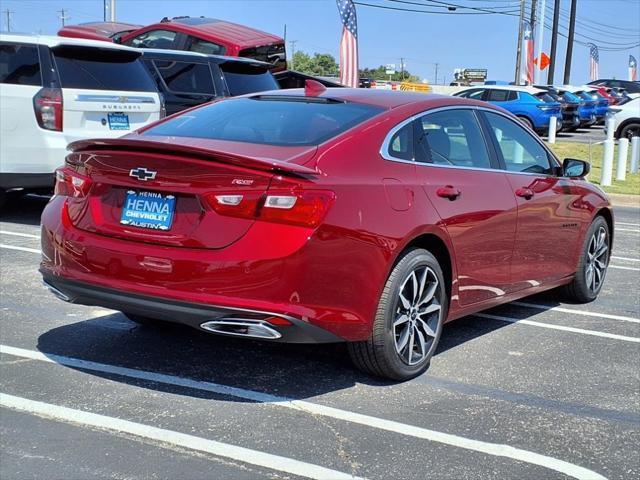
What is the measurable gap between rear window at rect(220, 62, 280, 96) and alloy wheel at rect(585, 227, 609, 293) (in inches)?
249

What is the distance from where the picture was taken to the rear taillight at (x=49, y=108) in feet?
27.9

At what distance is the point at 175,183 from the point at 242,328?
0.78m

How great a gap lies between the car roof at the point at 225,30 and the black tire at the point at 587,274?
11266 millimetres

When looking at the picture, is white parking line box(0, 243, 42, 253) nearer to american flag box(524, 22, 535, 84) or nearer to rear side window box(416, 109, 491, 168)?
rear side window box(416, 109, 491, 168)

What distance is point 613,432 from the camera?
4.16m

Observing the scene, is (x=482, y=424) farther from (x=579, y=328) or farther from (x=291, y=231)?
(x=579, y=328)

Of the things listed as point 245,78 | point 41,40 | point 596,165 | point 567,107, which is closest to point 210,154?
point 41,40

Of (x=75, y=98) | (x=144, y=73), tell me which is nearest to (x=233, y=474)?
(x=75, y=98)

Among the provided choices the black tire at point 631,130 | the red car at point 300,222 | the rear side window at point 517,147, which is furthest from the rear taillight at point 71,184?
the black tire at point 631,130

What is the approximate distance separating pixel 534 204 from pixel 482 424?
2.13 meters

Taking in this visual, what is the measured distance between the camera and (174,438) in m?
3.79

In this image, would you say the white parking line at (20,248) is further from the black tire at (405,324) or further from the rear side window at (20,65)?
the black tire at (405,324)

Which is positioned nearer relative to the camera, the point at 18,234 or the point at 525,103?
the point at 18,234

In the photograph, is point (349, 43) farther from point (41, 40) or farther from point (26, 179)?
point (26, 179)
